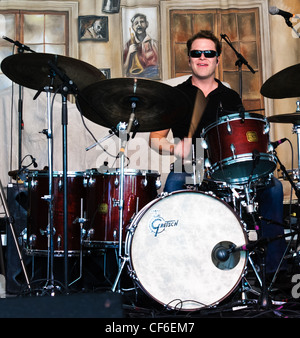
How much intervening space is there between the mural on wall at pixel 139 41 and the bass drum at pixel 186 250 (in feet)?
9.01

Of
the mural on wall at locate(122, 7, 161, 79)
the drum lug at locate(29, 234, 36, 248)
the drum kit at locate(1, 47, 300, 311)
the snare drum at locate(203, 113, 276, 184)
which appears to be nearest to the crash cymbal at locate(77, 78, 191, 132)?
the drum kit at locate(1, 47, 300, 311)

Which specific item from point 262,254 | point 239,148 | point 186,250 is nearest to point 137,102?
point 239,148

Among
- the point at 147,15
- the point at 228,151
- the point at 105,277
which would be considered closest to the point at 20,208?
the point at 105,277

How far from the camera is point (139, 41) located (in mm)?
5273

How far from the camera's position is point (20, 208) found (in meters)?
3.84

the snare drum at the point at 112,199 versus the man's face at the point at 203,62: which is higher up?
the man's face at the point at 203,62

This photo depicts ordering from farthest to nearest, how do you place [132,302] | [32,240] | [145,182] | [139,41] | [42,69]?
1. [139,41]
2. [32,240]
3. [145,182]
4. [42,69]
5. [132,302]

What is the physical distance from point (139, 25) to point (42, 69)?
247 cm

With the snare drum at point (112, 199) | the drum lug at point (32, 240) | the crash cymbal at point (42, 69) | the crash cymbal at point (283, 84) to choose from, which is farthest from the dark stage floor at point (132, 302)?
the crash cymbal at point (42, 69)

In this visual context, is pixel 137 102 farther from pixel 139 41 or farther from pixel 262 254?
pixel 139 41

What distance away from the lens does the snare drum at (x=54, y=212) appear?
11.4ft

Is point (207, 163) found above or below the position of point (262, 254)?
above

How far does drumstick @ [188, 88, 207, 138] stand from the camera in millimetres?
3664

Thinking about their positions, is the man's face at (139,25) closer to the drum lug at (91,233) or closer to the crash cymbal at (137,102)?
the crash cymbal at (137,102)
